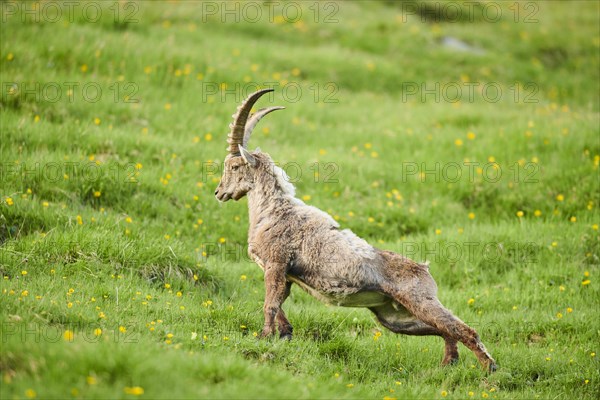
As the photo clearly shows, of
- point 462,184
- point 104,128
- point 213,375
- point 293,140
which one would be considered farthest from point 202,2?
point 213,375

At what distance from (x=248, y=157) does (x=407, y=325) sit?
109 inches

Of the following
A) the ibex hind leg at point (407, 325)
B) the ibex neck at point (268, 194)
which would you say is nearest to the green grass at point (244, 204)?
the ibex hind leg at point (407, 325)

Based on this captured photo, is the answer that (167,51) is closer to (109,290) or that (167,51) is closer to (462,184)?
(462,184)

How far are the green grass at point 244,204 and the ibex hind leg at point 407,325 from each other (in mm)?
307

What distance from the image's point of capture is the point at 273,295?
313 inches

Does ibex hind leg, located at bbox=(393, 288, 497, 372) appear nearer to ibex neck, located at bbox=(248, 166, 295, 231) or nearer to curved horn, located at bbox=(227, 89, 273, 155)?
ibex neck, located at bbox=(248, 166, 295, 231)

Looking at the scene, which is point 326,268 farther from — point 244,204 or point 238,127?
point 244,204

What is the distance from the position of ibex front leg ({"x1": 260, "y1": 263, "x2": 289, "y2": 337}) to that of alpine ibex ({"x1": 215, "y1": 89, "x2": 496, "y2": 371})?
11 mm

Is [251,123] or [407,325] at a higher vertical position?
[251,123]

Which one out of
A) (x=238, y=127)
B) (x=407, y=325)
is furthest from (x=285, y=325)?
(x=238, y=127)

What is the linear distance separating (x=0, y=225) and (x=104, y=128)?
13.6 feet

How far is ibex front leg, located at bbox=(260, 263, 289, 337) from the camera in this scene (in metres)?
7.93

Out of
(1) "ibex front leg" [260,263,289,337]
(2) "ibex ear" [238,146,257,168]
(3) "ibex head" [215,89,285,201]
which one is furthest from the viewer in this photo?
(3) "ibex head" [215,89,285,201]

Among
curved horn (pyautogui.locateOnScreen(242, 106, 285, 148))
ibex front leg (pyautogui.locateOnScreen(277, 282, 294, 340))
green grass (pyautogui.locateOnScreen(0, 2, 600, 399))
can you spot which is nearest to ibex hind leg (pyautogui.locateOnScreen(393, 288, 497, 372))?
green grass (pyautogui.locateOnScreen(0, 2, 600, 399))
